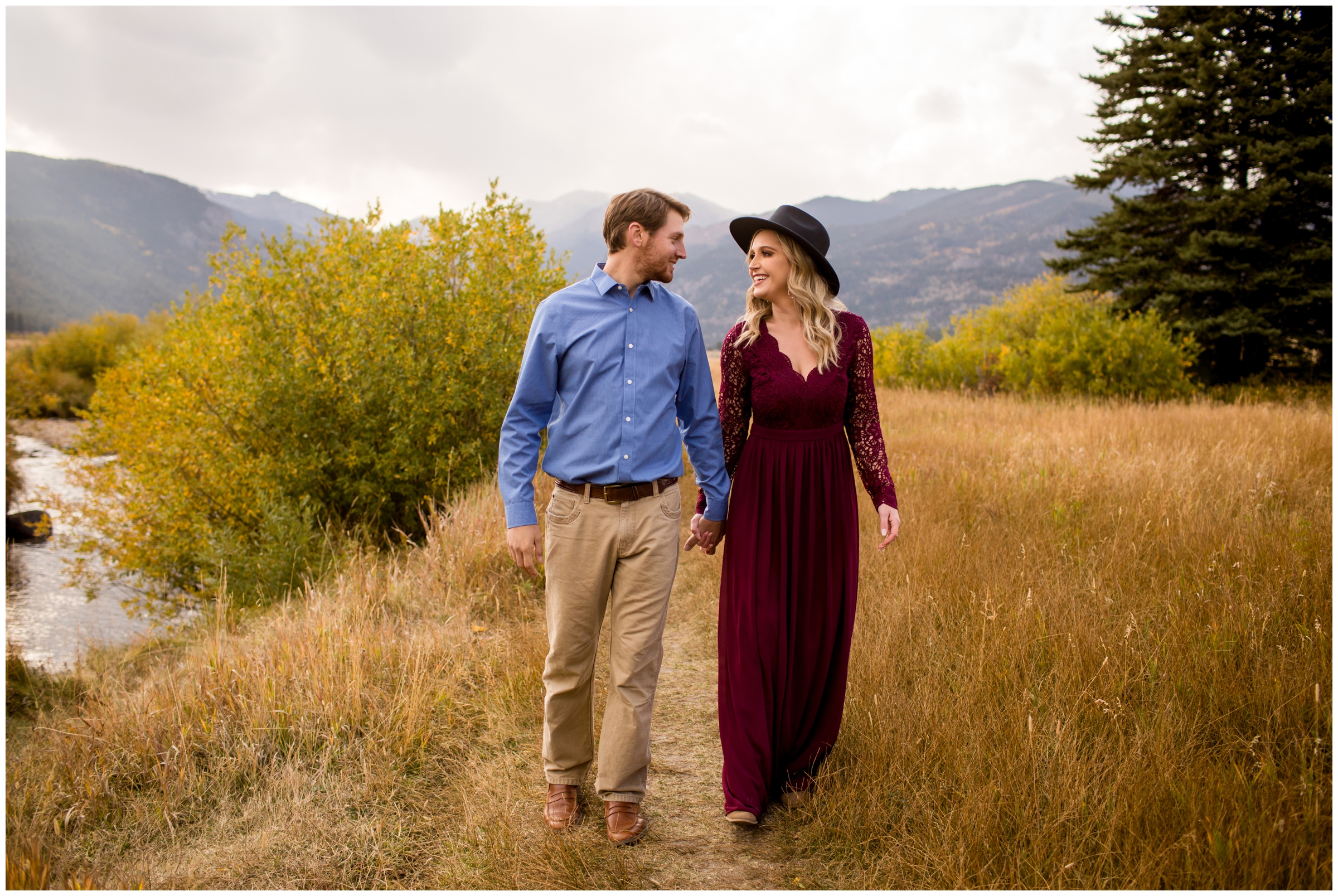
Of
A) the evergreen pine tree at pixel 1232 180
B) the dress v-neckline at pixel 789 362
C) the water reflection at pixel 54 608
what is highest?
the evergreen pine tree at pixel 1232 180

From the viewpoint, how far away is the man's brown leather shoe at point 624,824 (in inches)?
108

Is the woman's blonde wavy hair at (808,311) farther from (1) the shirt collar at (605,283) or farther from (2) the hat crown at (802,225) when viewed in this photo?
(1) the shirt collar at (605,283)

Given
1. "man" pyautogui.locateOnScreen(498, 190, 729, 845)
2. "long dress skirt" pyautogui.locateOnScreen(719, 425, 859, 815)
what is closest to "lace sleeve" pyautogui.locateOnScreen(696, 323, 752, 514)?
"long dress skirt" pyautogui.locateOnScreen(719, 425, 859, 815)

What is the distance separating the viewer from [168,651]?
816 cm

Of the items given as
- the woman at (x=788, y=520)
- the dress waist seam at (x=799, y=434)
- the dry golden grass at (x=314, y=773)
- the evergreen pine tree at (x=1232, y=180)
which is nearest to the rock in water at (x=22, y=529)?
the dry golden grass at (x=314, y=773)

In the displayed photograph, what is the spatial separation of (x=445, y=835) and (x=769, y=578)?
1667mm

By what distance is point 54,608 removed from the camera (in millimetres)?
15016

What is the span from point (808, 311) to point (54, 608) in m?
18.6

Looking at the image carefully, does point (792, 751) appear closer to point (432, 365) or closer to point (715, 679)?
point (715, 679)

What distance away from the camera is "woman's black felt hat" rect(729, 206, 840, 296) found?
9.11ft

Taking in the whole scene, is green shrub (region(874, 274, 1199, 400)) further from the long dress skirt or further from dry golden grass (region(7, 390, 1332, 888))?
the long dress skirt

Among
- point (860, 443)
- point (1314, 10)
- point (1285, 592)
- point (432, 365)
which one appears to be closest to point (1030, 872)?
point (860, 443)

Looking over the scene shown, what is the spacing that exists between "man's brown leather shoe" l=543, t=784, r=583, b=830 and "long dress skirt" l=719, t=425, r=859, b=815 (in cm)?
60

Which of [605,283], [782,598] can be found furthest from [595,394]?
[782,598]
